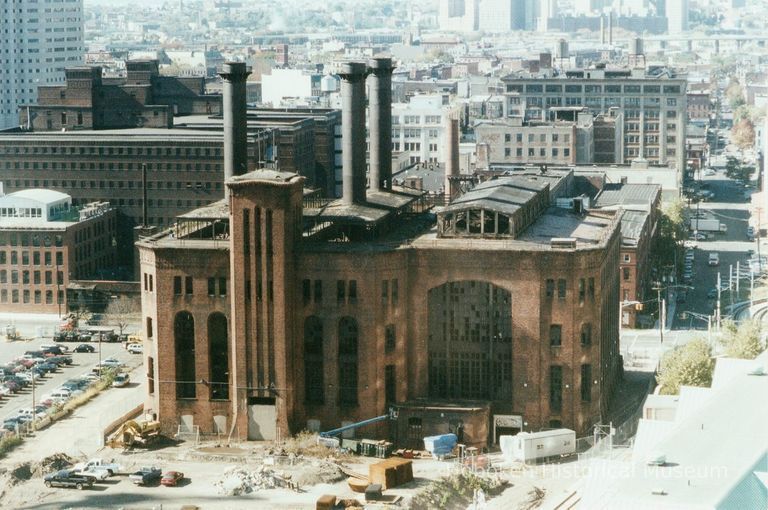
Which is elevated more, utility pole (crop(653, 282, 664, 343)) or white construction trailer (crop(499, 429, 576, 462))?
utility pole (crop(653, 282, 664, 343))

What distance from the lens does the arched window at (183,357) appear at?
330ft

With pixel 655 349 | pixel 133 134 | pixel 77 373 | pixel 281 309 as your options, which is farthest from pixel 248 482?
pixel 133 134

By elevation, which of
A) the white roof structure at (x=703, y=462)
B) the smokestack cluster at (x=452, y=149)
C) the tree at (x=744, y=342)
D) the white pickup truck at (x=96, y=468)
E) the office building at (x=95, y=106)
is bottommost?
the white pickup truck at (x=96, y=468)

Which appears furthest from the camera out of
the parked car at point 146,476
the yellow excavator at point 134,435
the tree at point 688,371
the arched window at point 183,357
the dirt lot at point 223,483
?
the tree at point 688,371

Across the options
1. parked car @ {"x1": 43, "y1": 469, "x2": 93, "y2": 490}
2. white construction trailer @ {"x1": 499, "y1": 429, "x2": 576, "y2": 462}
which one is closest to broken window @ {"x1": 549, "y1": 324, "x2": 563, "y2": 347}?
white construction trailer @ {"x1": 499, "y1": 429, "x2": 576, "y2": 462}

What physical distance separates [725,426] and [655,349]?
53548 millimetres

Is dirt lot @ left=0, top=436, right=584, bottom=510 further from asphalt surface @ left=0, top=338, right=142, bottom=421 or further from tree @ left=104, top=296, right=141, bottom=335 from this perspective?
tree @ left=104, top=296, right=141, bottom=335

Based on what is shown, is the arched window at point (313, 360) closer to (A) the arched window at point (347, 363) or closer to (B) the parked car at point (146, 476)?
(A) the arched window at point (347, 363)

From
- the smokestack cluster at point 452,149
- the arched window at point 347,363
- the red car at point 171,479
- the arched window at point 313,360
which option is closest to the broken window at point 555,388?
the arched window at point 347,363

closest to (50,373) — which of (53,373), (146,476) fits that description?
(53,373)

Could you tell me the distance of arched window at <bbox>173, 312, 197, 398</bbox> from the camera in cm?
10069

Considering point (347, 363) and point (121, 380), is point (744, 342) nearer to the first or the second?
point (347, 363)

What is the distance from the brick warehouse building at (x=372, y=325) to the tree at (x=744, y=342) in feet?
43.6

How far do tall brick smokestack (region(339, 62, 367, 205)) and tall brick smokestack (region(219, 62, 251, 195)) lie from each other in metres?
6.72
